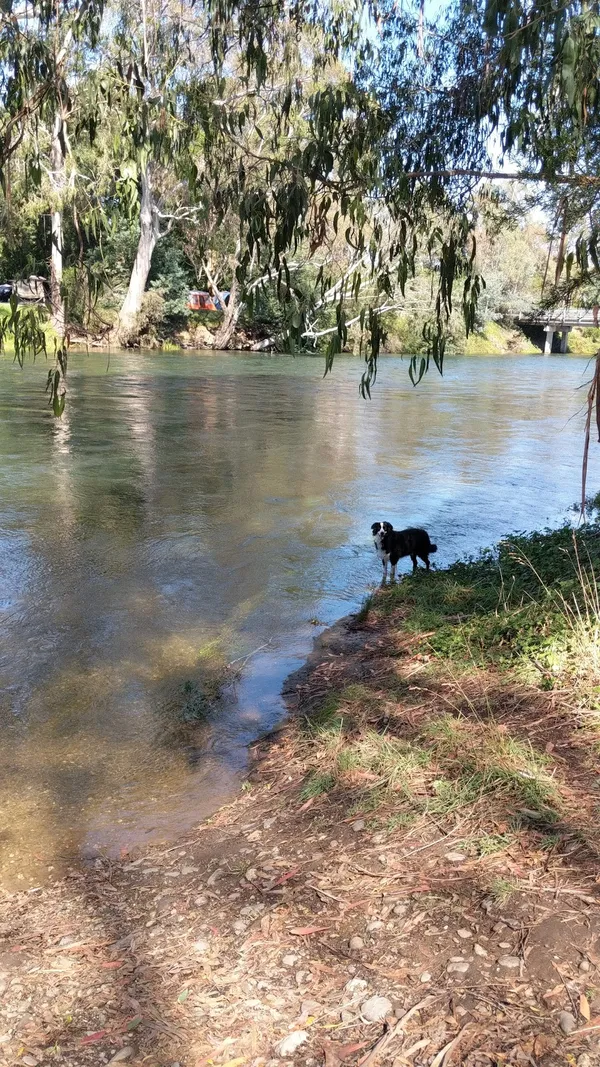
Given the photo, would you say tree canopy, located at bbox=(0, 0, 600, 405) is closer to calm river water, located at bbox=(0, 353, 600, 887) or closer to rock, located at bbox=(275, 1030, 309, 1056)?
calm river water, located at bbox=(0, 353, 600, 887)

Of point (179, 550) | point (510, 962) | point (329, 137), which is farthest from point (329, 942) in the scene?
point (179, 550)

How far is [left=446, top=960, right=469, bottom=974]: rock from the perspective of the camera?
2822 mm

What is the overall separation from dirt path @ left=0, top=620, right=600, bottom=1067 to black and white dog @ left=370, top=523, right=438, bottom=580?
407 cm

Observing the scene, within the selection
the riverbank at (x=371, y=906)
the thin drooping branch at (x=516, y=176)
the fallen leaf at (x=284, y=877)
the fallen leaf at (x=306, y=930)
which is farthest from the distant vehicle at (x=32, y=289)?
the fallen leaf at (x=306, y=930)

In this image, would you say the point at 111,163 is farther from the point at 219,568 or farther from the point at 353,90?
the point at 219,568

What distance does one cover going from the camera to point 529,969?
2.78m

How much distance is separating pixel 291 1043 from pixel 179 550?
287 inches

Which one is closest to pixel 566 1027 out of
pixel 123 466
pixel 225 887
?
pixel 225 887

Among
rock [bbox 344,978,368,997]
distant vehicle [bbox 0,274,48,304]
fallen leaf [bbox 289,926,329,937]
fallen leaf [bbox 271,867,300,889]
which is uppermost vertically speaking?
distant vehicle [bbox 0,274,48,304]

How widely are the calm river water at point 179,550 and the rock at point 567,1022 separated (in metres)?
2.18

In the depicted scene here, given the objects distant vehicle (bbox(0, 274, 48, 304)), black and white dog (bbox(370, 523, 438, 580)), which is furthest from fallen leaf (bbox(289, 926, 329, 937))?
black and white dog (bbox(370, 523, 438, 580))

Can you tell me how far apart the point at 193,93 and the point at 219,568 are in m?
4.63

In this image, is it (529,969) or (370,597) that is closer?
(529,969)

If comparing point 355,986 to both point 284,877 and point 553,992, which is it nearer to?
point 553,992
